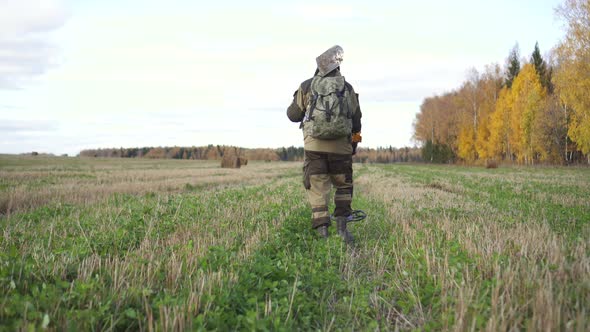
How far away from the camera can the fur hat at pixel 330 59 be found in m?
5.43

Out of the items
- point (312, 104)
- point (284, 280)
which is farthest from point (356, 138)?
point (284, 280)

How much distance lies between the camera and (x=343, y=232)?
5.42m

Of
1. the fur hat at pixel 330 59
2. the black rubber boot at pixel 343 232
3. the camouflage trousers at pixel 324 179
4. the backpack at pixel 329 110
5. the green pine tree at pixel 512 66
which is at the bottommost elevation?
the black rubber boot at pixel 343 232

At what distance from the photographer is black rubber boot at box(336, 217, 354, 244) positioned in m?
5.30

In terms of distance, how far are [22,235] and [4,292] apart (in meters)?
2.65

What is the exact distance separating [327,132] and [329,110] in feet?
0.99

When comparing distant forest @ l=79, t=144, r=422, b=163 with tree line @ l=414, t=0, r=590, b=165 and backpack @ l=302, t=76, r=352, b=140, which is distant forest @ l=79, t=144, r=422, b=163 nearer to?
tree line @ l=414, t=0, r=590, b=165

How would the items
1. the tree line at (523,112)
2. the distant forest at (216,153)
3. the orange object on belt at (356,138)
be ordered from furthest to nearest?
1. the distant forest at (216,153)
2. the tree line at (523,112)
3. the orange object on belt at (356,138)

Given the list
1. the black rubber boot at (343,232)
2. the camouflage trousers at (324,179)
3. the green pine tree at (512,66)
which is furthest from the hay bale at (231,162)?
the green pine tree at (512,66)

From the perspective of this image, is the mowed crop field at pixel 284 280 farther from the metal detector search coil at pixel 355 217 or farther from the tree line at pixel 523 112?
the tree line at pixel 523 112

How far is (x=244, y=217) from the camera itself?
6625 mm

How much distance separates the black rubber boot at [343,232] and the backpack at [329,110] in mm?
1212

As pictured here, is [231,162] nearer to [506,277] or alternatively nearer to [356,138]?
[356,138]

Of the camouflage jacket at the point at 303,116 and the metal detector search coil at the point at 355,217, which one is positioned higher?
the camouflage jacket at the point at 303,116
